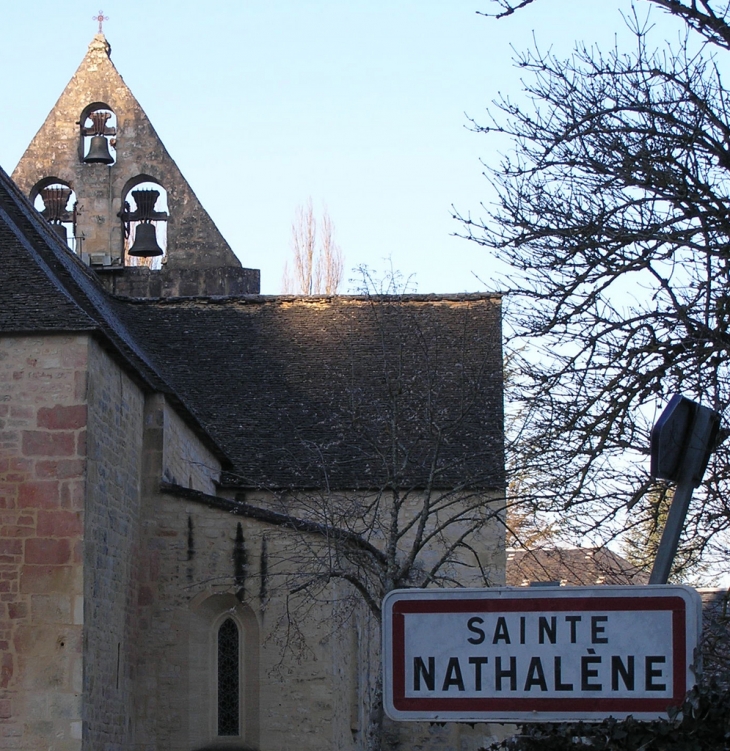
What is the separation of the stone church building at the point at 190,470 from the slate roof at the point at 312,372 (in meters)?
0.06

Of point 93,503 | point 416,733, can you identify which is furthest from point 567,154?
point 416,733

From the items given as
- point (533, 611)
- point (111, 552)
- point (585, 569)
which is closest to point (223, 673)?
point (111, 552)

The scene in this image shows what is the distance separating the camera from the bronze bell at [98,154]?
77.4ft

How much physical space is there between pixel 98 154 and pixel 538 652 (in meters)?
21.3

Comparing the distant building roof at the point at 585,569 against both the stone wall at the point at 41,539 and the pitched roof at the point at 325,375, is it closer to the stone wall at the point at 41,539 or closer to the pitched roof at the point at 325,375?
the pitched roof at the point at 325,375

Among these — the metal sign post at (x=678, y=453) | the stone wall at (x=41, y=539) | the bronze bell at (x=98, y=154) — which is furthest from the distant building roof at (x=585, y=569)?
the bronze bell at (x=98, y=154)

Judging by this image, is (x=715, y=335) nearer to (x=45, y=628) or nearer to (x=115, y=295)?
(x=45, y=628)

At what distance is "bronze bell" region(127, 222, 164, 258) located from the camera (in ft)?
74.2

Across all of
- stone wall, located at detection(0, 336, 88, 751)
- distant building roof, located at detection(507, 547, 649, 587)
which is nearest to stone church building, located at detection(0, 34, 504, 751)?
stone wall, located at detection(0, 336, 88, 751)

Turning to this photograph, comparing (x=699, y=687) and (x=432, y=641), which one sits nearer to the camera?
(x=432, y=641)

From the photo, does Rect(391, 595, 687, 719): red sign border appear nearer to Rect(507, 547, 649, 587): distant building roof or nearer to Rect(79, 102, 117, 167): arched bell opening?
Rect(507, 547, 649, 587): distant building roof

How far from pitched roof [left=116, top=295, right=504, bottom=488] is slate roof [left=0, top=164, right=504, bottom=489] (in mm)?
26

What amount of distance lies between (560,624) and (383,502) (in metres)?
16.6

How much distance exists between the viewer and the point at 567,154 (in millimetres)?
8688
